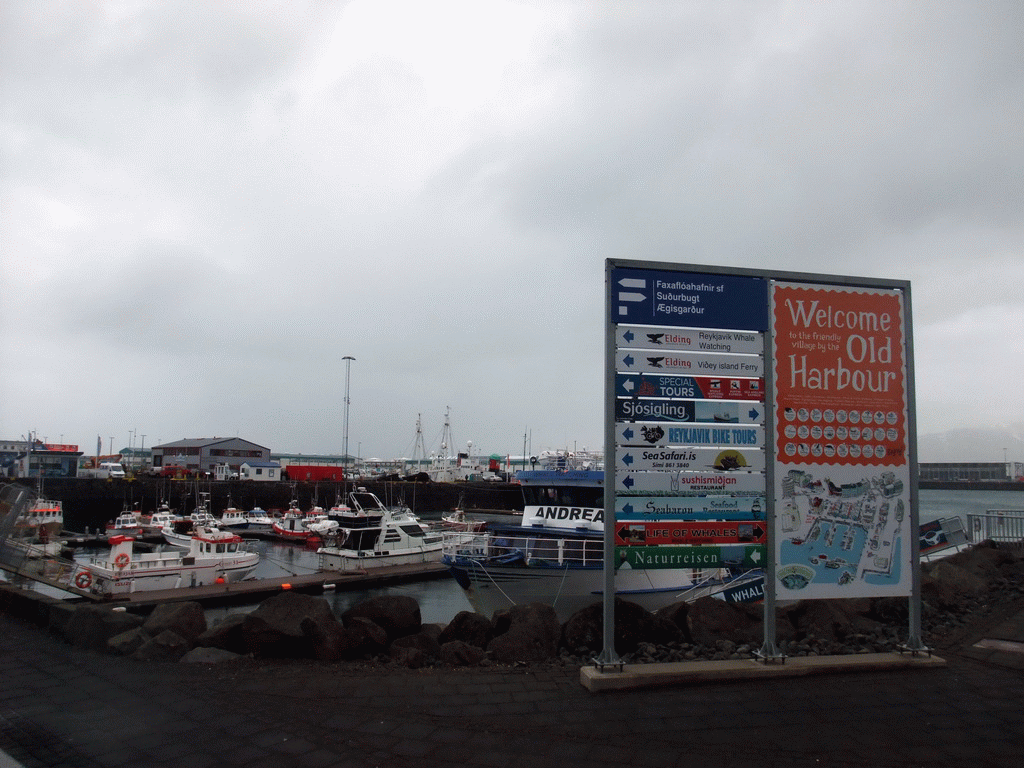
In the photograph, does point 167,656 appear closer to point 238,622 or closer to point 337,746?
point 238,622

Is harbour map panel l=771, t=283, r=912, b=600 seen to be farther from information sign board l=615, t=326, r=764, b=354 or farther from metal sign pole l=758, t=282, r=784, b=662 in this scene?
information sign board l=615, t=326, r=764, b=354

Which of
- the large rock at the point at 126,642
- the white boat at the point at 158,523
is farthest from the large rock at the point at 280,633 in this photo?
the white boat at the point at 158,523

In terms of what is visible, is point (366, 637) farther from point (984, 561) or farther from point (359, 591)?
point (359, 591)

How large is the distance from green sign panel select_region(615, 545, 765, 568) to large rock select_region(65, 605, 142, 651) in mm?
5150

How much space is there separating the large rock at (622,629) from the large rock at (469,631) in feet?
3.18

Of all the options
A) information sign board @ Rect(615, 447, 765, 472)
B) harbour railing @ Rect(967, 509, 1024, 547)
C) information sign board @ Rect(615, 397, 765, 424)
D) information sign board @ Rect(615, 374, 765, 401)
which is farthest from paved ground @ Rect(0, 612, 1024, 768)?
harbour railing @ Rect(967, 509, 1024, 547)

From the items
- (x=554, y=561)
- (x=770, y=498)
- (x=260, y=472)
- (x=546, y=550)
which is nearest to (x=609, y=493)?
(x=770, y=498)

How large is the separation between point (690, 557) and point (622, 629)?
56.4 inches

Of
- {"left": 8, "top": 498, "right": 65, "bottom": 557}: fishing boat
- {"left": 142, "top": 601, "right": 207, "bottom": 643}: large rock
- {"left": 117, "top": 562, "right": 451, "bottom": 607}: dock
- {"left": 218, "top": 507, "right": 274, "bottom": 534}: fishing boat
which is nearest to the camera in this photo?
{"left": 142, "top": 601, "right": 207, "bottom": 643}: large rock

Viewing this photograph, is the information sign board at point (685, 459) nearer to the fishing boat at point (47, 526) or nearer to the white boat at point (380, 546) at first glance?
the white boat at point (380, 546)

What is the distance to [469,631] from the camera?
26.2ft

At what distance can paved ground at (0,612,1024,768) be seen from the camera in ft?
14.1

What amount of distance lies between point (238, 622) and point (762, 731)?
209 inches

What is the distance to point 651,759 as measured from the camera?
13.9 ft
